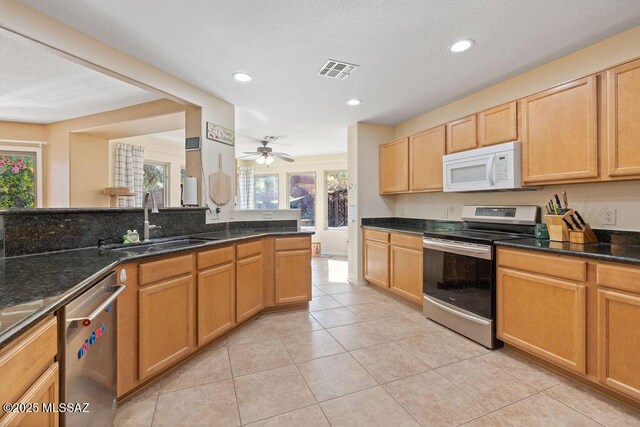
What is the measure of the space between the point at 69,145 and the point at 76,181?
0.51 m

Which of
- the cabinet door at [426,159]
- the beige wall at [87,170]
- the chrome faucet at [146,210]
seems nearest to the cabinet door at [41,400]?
the chrome faucet at [146,210]

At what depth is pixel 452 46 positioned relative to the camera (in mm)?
2213

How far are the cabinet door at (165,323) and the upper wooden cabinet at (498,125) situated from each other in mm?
2939

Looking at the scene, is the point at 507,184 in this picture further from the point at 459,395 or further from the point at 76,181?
the point at 76,181

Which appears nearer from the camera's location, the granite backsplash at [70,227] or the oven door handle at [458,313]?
the granite backsplash at [70,227]

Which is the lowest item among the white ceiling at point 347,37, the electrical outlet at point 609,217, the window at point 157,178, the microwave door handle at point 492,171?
the electrical outlet at point 609,217

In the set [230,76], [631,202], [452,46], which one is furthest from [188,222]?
[631,202]

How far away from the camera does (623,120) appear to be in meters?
1.86

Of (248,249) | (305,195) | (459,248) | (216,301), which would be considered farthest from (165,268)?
(305,195)

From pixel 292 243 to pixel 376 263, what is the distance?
1.35m

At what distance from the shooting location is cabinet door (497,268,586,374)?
1812 millimetres

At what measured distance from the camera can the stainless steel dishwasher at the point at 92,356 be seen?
1078 millimetres

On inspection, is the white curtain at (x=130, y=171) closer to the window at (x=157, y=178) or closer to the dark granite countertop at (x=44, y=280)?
the window at (x=157, y=178)

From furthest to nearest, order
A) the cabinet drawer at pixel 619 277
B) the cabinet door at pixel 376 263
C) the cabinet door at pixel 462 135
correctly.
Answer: the cabinet door at pixel 376 263
the cabinet door at pixel 462 135
the cabinet drawer at pixel 619 277
